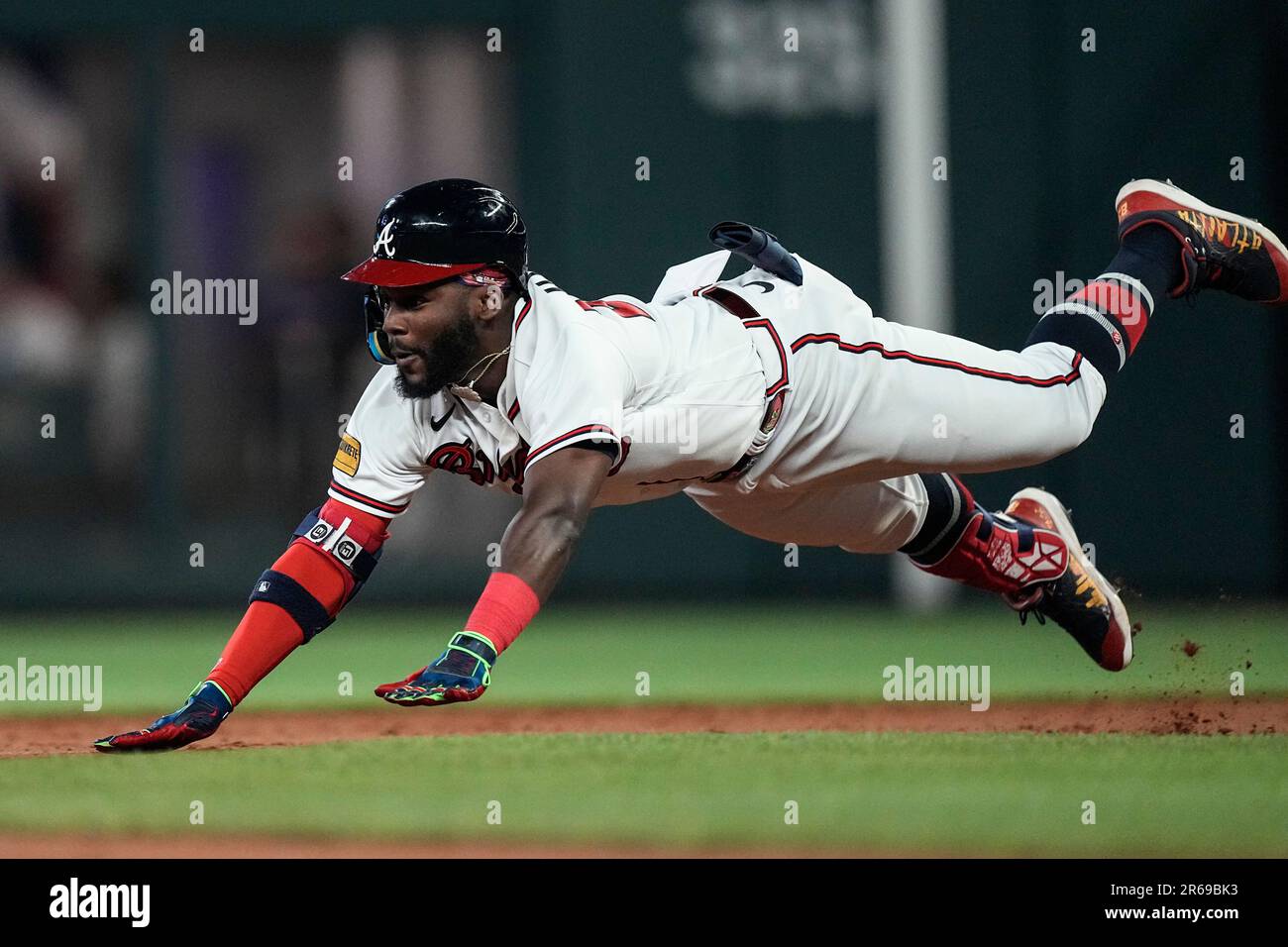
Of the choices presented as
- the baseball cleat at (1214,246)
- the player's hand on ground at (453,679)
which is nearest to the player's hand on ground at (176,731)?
the player's hand on ground at (453,679)

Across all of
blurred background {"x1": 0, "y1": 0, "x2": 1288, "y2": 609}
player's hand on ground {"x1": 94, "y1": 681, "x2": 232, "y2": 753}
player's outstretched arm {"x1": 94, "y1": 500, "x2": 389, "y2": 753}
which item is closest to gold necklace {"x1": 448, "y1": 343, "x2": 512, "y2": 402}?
player's outstretched arm {"x1": 94, "y1": 500, "x2": 389, "y2": 753}

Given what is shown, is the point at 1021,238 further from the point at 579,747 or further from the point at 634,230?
the point at 579,747

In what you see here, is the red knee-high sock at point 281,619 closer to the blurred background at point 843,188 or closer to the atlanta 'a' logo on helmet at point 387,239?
the atlanta 'a' logo on helmet at point 387,239

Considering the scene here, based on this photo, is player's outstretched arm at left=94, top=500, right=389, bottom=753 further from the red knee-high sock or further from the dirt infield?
the dirt infield

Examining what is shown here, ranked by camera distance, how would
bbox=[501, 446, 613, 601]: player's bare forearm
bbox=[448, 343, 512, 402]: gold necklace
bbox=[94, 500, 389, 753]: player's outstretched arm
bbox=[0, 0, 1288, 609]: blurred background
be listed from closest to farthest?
bbox=[501, 446, 613, 601]: player's bare forearm, bbox=[448, 343, 512, 402]: gold necklace, bbox=[94, 500, 389, 753]: player's outstretched arm, bbox=[0, 0, 1288, 609]: blurred background

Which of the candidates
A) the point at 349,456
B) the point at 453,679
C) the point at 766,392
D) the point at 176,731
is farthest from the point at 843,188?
the point at 453,679

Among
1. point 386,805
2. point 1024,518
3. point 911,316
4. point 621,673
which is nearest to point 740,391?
point 386,805

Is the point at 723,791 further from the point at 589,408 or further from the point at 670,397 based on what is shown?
the point at 589,408
